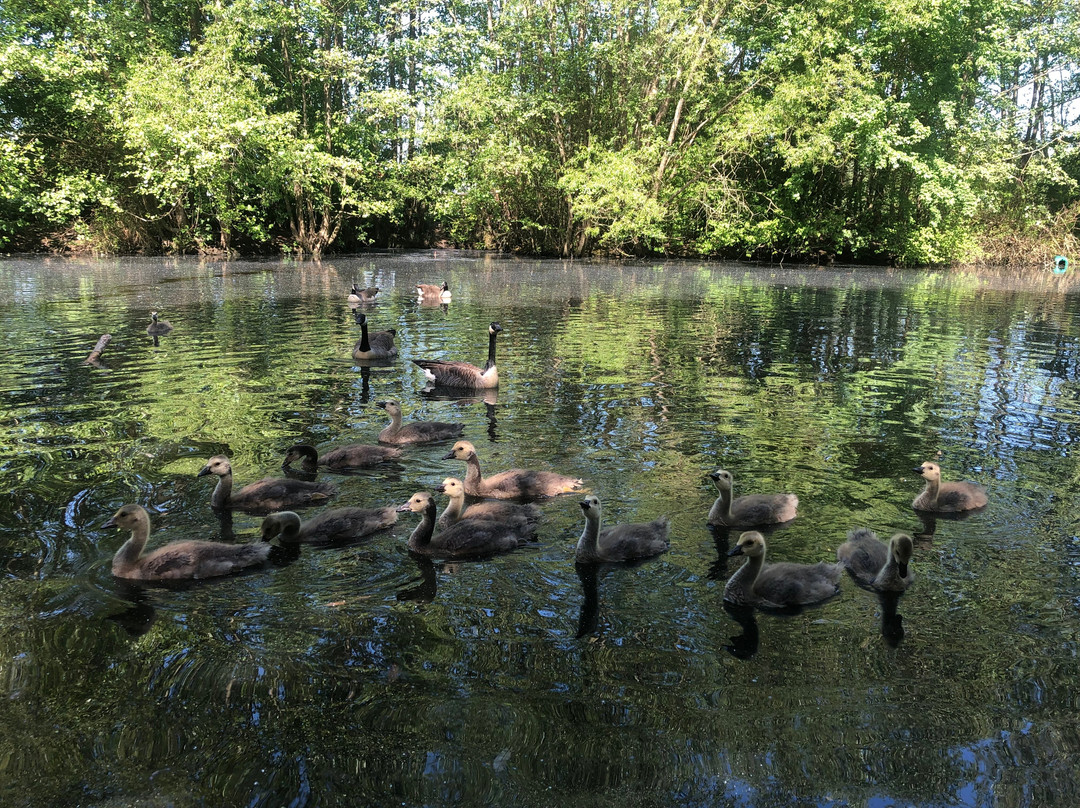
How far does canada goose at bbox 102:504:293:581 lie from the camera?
6504 mm

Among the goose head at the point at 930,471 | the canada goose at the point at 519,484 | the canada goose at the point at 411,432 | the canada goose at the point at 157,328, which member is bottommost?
the canada goose at the point at 519,484

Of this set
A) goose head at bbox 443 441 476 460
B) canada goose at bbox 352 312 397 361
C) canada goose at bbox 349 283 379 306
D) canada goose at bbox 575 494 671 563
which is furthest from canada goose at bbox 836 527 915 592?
canada goose at bbox 349 283 379 306

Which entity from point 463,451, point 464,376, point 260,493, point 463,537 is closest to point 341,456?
point 260,493

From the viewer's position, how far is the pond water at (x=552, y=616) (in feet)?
14.2

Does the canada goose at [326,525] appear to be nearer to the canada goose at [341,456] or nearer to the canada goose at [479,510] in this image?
the canada goose at [479,510]

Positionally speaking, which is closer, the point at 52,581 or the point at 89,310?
the point at 52,581

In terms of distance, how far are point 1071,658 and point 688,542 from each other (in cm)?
303

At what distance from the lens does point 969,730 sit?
183 inches

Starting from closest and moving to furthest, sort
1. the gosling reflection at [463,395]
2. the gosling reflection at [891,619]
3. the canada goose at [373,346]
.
Result: the gosling reflection at [891,619], the gosling reflection at [463,395], the canada goose at [373,346]

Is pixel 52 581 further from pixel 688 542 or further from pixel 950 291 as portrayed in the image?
pixel 950 291

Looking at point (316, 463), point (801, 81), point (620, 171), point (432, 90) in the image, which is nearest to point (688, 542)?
point (316, 463)

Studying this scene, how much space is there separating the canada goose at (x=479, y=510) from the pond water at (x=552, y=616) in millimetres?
318

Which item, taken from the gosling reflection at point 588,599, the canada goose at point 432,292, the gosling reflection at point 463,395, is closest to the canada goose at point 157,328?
the gosling reflection at point 463,395

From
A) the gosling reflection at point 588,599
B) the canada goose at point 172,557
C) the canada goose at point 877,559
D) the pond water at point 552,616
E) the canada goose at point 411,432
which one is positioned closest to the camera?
the pond water at point 552,616
